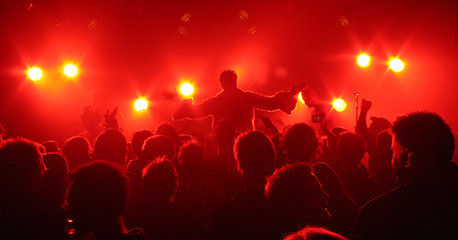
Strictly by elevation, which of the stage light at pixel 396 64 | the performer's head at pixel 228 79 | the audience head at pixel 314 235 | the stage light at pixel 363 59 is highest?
the stage light at pixel 363 59

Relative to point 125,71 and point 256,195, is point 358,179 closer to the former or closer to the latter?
point 256,195

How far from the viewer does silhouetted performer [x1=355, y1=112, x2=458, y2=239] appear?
2004 mm

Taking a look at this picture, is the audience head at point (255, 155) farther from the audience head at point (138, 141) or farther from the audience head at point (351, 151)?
the audience head at point (138, 141)

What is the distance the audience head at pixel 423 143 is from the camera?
2.22m

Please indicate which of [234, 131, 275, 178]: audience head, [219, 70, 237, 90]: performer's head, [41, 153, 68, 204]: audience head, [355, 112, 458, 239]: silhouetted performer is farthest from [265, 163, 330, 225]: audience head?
[219, 70, 237, 90]: performer's head

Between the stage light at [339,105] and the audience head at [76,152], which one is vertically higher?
the stage light at [339,105]

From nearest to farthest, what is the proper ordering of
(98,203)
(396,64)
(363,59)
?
(98,203) → (396,64) → (363,59)

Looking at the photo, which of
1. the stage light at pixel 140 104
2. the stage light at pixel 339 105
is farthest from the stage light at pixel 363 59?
the stage light at pixel 140 104

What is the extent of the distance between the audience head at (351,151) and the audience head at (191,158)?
4.95 feet

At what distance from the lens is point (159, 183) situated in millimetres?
2734

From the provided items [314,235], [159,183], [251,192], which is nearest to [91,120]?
[159,183]

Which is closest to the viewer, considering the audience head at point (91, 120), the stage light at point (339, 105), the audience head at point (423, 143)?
the audience head at point (423, 143)

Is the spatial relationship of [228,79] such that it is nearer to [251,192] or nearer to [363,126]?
[363,126]

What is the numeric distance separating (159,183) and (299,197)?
3.57ft
